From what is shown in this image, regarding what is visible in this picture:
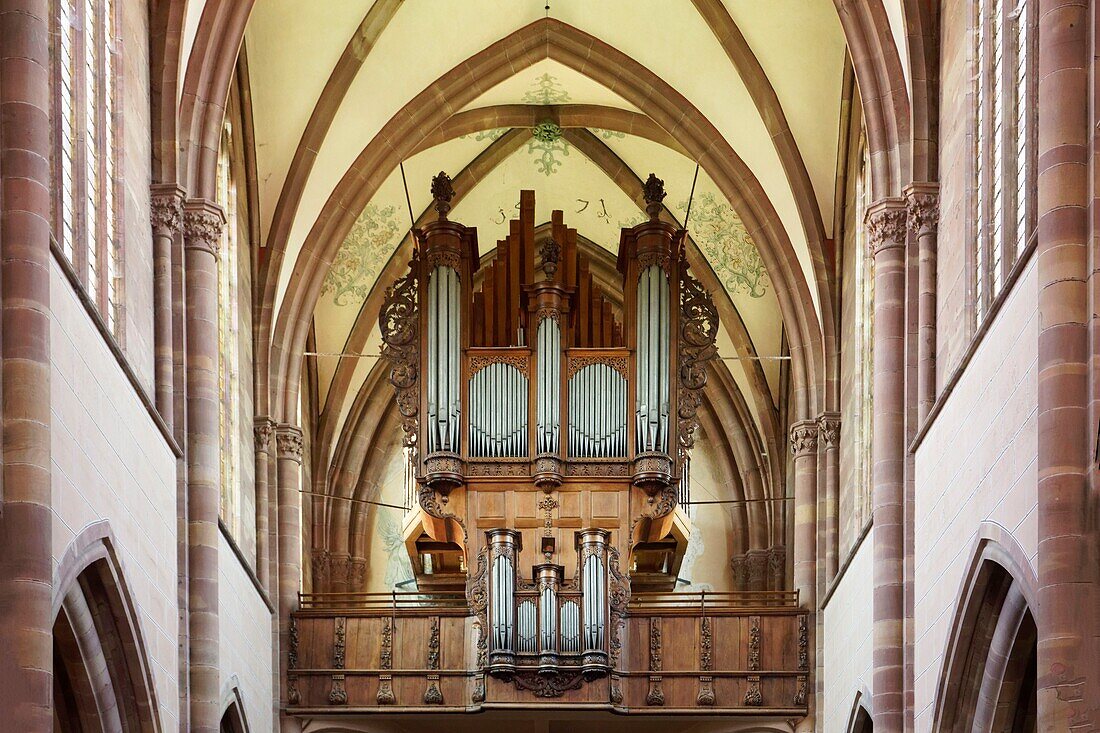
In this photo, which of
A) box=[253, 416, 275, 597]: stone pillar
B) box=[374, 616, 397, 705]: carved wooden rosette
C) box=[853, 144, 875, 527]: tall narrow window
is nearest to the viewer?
box=[853, 144, 875, 527]: tall narrow window

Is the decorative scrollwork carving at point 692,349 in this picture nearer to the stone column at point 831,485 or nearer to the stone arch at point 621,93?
the stone arch at point 621,93

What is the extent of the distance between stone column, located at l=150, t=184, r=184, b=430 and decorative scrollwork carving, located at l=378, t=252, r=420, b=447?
641 cm

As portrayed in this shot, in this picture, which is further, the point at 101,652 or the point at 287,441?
the point at 287,441


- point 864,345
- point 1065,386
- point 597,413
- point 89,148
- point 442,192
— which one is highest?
point 442,192

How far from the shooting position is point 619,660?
27109mm

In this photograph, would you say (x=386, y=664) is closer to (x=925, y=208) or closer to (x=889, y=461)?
(x=889, y=461)

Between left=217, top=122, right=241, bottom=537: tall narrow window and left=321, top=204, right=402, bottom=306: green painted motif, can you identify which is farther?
left=321, top=204, right=402, bottom=306: green painted motif

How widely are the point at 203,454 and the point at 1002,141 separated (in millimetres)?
9000

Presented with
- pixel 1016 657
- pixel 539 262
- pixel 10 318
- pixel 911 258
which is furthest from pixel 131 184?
pixel 539 262

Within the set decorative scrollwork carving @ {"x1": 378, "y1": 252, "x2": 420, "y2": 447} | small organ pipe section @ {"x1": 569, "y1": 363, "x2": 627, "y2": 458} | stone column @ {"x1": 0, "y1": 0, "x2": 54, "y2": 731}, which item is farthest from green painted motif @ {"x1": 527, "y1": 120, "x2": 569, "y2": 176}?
stone column @ {"x1": 0, "y1": 0, "x2": 54, "y2": 731}

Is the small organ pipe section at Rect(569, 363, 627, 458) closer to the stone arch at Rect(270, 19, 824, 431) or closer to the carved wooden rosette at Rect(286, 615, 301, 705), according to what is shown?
the stone arch at Rect(270, 19, 824, 431)

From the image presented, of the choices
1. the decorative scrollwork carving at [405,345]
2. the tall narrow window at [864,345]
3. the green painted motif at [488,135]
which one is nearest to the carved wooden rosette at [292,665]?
the decorative scrollwork carving at [405,345]

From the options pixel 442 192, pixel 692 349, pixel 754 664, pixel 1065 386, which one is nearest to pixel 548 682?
pixel 754 664

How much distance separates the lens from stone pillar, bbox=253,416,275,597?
27.6m
